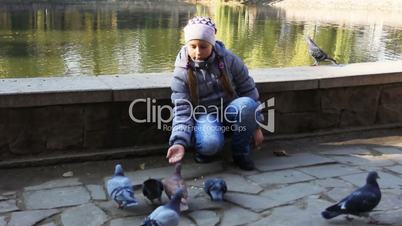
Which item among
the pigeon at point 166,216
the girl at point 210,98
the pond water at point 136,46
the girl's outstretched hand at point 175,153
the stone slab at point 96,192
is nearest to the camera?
the pigeon at point 166,216

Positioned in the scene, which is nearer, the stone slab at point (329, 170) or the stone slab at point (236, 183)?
the stone slab at point (236, 183)

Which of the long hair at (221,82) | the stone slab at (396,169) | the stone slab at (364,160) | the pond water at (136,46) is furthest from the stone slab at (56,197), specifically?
the pond water at (136,46)

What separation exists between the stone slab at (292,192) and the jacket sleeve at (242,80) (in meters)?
0.60

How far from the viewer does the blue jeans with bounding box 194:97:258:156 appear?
369cm

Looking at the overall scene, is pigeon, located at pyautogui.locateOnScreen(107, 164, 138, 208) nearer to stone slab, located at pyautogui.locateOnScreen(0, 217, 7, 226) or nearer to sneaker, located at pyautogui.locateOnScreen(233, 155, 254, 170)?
stone slab, located at pyautogui.locateOnScreen(0, 217, 7, 226)

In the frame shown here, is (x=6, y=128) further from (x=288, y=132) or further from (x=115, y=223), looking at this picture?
(x=288, y=132)

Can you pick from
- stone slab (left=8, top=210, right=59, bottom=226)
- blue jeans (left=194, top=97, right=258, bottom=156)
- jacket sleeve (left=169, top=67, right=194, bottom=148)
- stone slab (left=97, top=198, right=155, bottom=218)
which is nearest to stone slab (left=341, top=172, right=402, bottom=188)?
blue jeans (left=194, top=97, right=258, bottom=156)

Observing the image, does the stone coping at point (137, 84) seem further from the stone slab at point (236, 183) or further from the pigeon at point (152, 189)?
the pigeon at point (152, 189)

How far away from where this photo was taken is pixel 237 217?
3.04 meters

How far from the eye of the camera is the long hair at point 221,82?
12.3 ft

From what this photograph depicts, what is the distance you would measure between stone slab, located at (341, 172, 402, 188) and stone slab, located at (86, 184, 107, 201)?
1608 mm

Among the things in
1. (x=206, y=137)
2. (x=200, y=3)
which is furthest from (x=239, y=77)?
(x=200, y=3)

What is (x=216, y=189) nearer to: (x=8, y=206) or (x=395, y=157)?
(x=8, y=206)

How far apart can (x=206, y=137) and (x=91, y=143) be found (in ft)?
2.92
